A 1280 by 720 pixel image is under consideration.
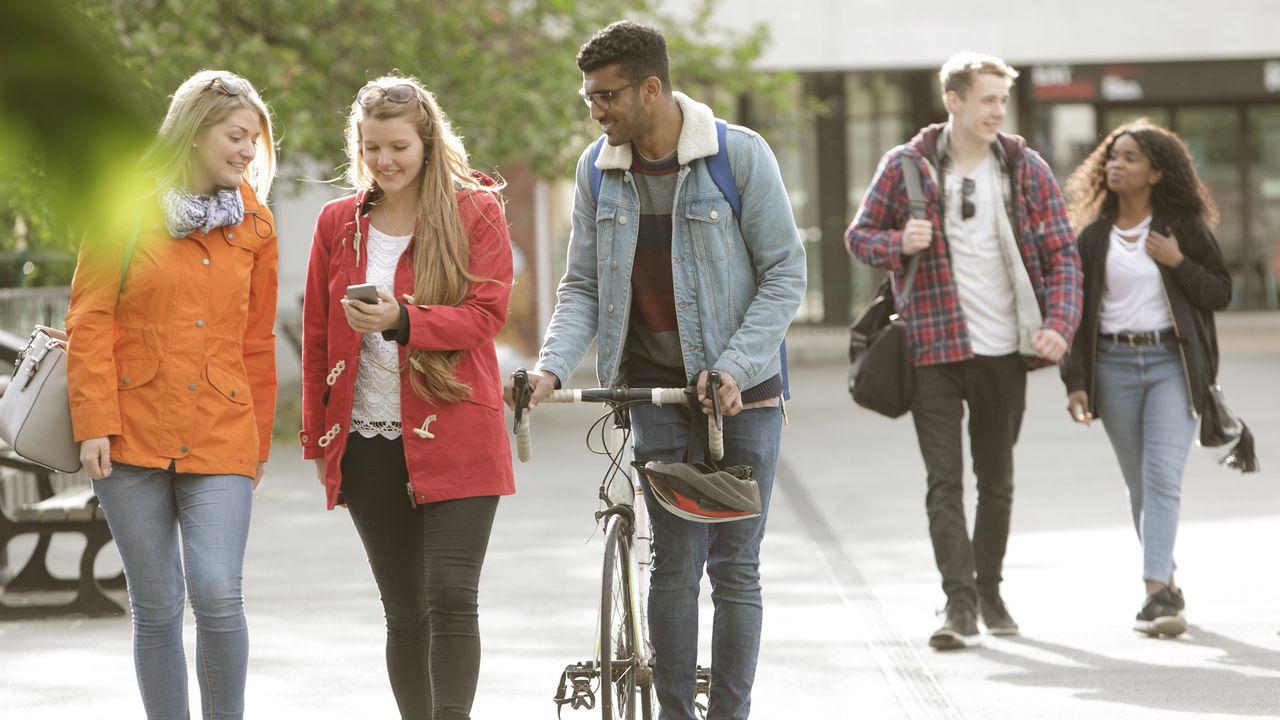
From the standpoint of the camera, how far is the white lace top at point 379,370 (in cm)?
418

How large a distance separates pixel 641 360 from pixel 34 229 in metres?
3.05

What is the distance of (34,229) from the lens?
4.56 ft

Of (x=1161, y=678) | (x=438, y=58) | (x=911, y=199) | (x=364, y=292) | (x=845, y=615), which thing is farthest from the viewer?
(x=438, y=58)

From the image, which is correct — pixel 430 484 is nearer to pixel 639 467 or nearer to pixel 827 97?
pixel 639 467

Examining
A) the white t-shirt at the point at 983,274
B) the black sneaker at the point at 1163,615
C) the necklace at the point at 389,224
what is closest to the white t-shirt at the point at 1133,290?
the white t-shirt at the point at 983,274

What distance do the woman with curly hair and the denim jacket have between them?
2.57m

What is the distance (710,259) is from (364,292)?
89 cm

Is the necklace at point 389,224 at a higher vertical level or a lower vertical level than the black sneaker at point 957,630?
higher

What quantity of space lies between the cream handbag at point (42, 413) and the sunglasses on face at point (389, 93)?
3.08 ft

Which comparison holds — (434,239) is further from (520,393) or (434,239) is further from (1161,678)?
(1161,678)

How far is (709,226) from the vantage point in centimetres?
416

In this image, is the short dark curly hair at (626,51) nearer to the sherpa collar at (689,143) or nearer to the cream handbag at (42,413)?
the sherpa collar at (689,143)

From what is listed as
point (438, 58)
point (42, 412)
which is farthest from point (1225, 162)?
point (42, 412)

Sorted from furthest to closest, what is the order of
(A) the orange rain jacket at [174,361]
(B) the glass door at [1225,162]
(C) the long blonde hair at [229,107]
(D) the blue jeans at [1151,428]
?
(B) the glass door at [1225,162], (D) the blue jeans at [1151,428], (A) the orange rain jacket at [174,361], (C) the long blonde hair at [229,107]
